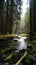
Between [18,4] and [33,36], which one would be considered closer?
[33,36]

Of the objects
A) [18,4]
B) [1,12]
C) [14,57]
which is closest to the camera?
[14,57]

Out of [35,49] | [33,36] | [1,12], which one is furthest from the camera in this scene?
[1,12]

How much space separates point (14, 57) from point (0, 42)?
246 cm

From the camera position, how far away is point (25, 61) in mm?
5129

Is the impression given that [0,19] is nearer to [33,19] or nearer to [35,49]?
[33,19]

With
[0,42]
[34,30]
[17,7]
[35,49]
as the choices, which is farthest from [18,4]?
[35,49]

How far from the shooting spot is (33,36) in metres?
9.84

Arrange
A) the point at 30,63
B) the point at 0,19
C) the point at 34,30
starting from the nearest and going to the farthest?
the point at 30,63 < the point at 34,30 < the point at 0,19

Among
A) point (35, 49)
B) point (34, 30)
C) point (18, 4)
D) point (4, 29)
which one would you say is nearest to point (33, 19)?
point (34, 30)

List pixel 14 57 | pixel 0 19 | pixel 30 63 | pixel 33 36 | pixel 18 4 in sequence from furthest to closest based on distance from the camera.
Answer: pixel 18 4 < pixel 0 19 < pixel 33 36 < pixel 14 57 < pixel 30 63

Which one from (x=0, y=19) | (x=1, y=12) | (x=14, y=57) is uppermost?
(x=1, y=12)

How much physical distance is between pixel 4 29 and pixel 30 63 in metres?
7.98

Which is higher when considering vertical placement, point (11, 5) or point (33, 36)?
point (11, 5)

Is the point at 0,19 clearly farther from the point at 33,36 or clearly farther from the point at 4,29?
the point at 33,36
